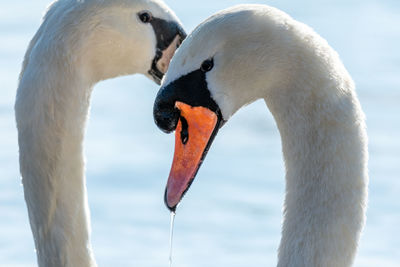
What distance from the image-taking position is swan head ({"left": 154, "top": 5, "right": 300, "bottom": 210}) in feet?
24.7

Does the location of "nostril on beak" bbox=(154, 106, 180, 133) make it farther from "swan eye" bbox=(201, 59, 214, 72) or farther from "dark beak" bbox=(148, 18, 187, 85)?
"dark beak" bbox=(148, 18, 187, 85)

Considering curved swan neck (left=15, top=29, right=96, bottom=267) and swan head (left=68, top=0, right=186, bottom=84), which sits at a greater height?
swan head (left=68, top=0, right=186, bottom=84)

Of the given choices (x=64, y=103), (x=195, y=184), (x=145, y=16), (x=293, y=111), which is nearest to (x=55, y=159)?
(x=64, y=103)

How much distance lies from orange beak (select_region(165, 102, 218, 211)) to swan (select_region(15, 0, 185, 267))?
45.0 inches

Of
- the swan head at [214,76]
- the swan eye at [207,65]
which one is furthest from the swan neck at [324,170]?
the swan eye at [207,65]

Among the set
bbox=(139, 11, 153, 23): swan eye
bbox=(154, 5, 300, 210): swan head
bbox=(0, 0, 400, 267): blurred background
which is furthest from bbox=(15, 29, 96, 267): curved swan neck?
bbox=(0, 0, 400, 267): blurred background

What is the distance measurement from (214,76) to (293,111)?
42 cm

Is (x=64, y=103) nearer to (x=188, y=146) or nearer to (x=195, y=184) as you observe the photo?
(x=188, y=146)

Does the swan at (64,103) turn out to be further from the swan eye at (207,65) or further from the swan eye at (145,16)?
the swan eye at (207,65)

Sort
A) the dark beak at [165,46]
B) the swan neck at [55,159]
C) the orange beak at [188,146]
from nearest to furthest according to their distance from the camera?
the orange beak at [188,146] → the swan neck at [55,159] → the dark beak at [165,46]

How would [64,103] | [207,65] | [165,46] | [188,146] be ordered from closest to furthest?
[207,65] < [188,146] < [64,103] < [165,46]

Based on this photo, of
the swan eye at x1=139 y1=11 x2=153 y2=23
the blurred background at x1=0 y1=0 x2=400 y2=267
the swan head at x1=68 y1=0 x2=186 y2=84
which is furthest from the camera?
the blurred background at x1=0 y1=0 x2=400 y2=267

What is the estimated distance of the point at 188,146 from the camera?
7703 millimetres

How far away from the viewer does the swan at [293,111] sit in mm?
7574
